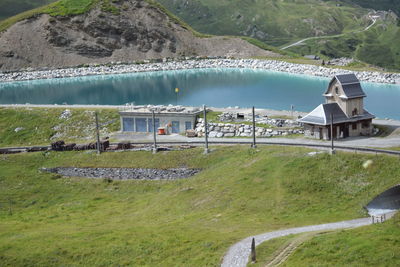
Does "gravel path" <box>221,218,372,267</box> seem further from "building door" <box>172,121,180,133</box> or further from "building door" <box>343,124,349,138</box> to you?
"building door" <box>172,121,180,133</box>

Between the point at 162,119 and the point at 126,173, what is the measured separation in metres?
18.7

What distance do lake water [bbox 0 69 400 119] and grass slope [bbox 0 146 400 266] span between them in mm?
58194

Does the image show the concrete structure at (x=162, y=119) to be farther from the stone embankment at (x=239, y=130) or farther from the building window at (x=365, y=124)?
the building window at (x=365, y=124)

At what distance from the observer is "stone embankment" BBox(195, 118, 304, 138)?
84.9 m

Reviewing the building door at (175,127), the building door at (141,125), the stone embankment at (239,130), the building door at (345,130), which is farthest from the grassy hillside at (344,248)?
the building door at (141,125)

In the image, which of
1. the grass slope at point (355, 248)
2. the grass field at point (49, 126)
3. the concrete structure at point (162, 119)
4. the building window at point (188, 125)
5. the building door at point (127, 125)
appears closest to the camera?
the grass slope at point (355, 248)

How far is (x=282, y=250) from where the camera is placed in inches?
1566

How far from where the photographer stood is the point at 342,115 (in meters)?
77.0

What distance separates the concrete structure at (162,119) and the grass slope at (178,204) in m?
13.5

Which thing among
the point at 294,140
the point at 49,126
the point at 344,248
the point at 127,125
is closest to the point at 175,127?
the point at 127,125

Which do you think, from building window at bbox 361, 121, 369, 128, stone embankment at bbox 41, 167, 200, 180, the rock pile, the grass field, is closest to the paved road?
building window at bbox 361, 121, 369, 128

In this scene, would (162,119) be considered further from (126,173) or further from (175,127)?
(126,173)

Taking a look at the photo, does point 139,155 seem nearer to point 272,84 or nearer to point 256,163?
point 256,163

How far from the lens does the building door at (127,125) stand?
100 m
